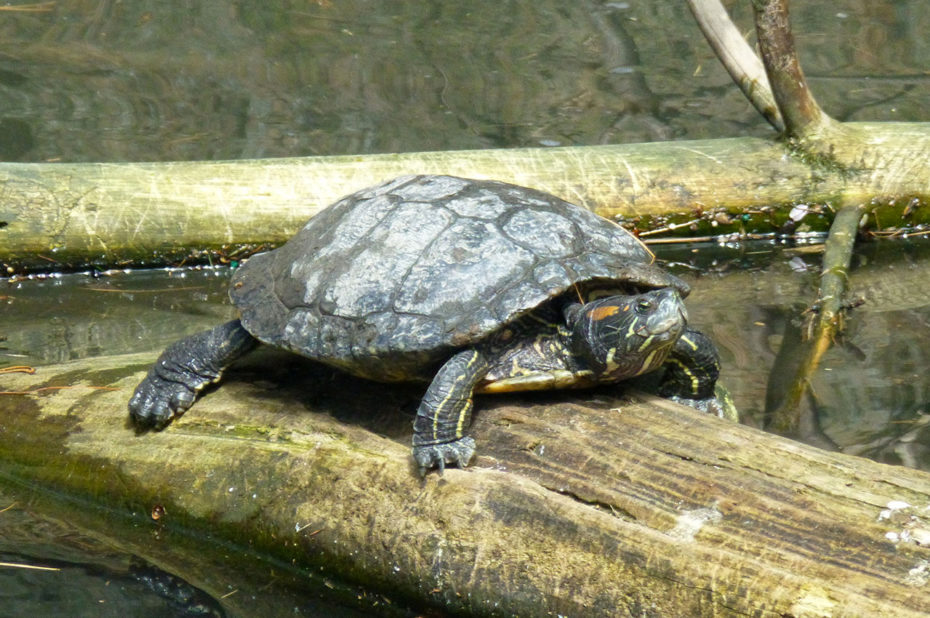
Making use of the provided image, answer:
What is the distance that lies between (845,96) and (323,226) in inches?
281

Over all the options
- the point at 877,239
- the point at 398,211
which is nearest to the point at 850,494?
A: the point at 398,211

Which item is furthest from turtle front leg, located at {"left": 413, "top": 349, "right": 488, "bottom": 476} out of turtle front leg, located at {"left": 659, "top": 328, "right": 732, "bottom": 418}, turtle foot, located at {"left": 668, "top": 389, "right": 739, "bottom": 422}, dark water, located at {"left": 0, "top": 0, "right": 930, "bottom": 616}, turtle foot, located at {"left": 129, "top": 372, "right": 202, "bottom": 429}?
turtle foot, located at {"left": 129, "top": 372, "right": 202, "bottom": 429}

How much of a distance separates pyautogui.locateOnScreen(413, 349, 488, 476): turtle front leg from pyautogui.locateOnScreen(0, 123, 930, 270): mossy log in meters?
2.93

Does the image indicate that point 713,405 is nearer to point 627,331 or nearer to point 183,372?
point 627,331

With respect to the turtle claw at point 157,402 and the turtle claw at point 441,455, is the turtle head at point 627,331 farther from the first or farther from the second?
the turtle claw at point 157,402

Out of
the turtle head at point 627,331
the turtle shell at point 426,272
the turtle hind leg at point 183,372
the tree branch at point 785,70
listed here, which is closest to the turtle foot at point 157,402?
the turtle hind leg at point 183,372

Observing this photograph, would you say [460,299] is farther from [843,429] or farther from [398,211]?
[843,429]

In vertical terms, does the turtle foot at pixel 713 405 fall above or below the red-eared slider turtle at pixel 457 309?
below

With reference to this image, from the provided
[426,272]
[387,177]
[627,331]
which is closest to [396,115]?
[387,177]

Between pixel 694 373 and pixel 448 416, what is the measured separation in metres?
1.05

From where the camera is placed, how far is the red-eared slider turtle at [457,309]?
123 inches

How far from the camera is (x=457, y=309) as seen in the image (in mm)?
3193

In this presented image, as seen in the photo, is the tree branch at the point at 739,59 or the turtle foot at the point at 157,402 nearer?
the turtle foot at the point at 157,402

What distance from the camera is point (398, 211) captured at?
11.6 ft
